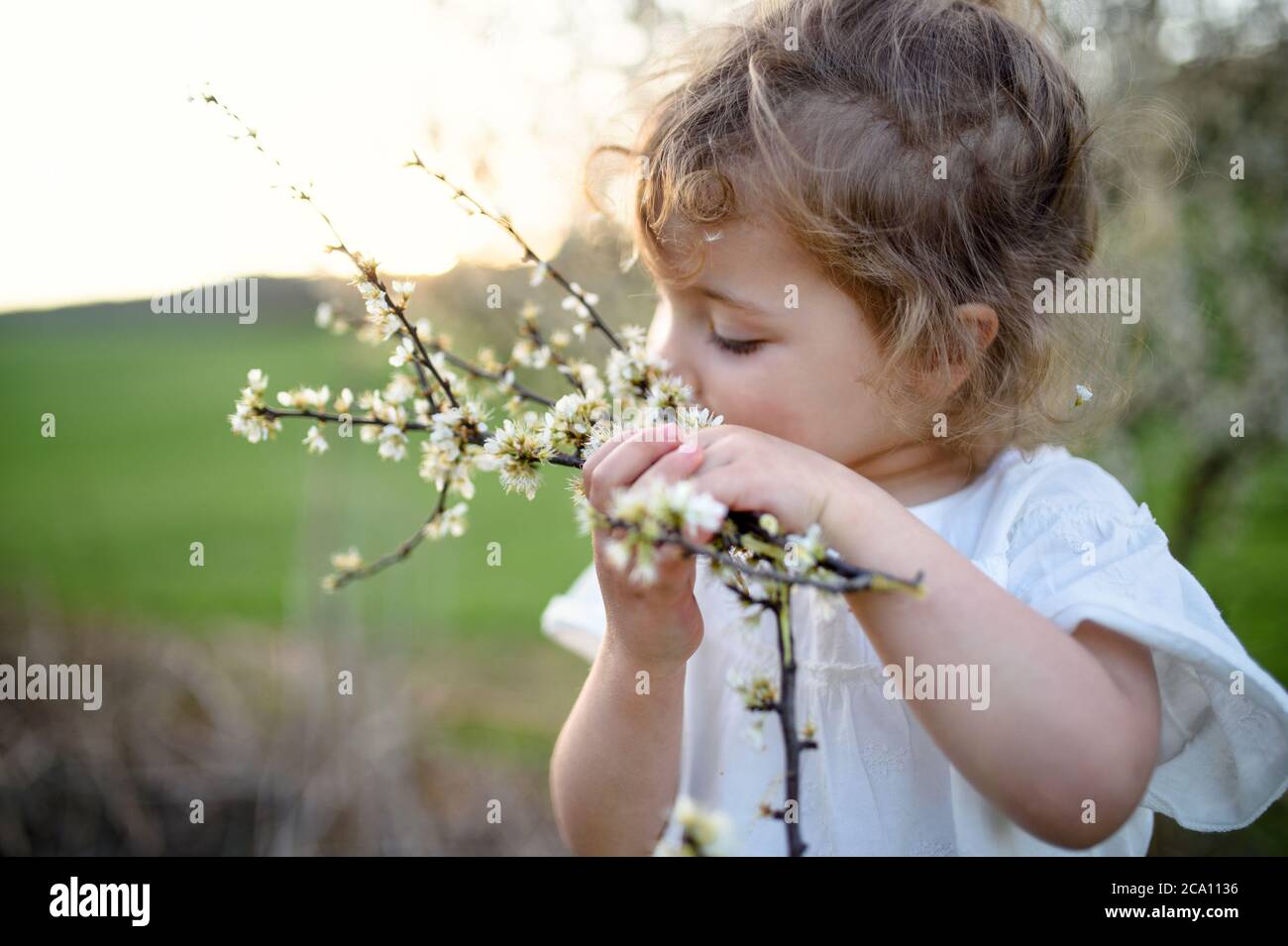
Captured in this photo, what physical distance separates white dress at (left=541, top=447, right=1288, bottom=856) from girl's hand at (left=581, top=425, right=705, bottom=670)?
0.39 feet

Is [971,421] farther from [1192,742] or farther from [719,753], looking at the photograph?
[719,753]

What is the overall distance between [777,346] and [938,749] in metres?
0.70

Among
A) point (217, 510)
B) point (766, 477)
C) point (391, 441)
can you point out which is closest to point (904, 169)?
point (766, 477)

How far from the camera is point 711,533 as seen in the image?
42.5 inches

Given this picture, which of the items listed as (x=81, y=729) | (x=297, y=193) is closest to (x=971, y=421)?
(x=297, y=193)

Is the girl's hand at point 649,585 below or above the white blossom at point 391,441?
below

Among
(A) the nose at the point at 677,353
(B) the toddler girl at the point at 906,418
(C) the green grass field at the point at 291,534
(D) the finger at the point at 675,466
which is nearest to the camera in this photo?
(D) the finger at the point at 675,466

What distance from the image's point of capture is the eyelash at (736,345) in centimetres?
149

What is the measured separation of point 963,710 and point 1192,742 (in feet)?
1.92

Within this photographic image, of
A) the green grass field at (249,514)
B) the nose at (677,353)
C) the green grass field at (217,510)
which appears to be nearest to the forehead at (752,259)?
the nose at (677,353)

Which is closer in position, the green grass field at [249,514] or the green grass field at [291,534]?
the green grass field at [291,534]

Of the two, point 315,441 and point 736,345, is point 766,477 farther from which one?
point 315,441

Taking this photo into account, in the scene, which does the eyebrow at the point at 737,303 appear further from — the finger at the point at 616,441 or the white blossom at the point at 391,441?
the white blossom at the point at 391,441

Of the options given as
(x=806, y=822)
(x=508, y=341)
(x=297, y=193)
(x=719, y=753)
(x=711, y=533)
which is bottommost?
(x=806, y=822)
